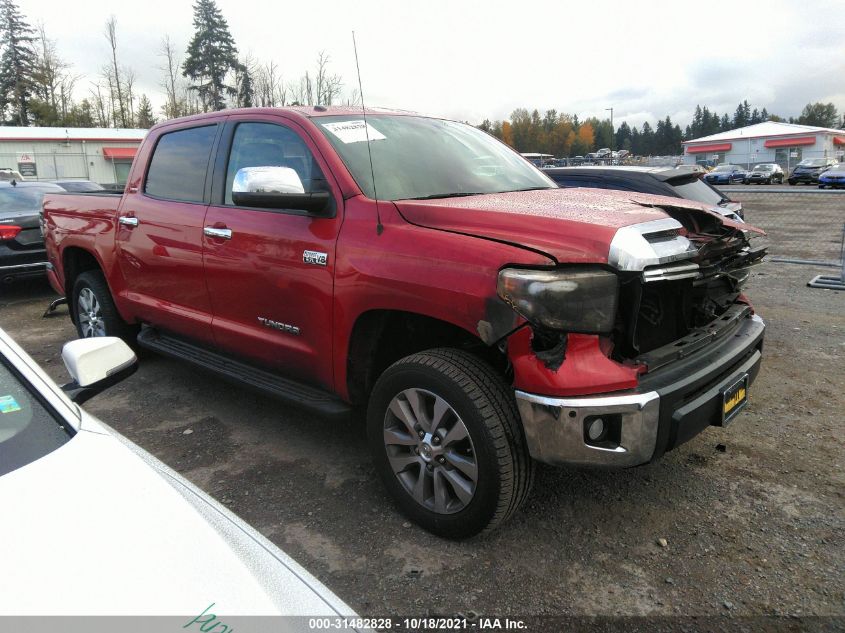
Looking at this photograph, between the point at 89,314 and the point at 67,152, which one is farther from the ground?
the point at 67,152

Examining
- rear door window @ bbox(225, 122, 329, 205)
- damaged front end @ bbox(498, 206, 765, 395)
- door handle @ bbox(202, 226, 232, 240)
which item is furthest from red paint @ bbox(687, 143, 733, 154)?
Result: door handle @ bbox(202, 226, 232, 240)

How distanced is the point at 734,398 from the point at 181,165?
360 cm

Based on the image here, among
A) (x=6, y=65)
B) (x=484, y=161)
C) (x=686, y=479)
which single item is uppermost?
(x=6, y=65)

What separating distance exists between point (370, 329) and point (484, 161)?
1373 millimetres

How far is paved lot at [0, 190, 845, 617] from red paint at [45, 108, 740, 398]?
1.86ft

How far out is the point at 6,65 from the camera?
5203 centimetres

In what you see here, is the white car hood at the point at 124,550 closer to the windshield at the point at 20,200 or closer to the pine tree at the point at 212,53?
the windshield at the point at 20,200

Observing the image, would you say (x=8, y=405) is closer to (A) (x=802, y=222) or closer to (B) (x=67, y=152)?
(A) (x=802, y=222)

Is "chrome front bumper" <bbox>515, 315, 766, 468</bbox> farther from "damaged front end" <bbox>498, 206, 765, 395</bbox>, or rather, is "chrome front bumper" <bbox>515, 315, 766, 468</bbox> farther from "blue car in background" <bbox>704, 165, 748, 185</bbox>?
"blue car in background" <bbox>704, 165, 748, 185</bbox>

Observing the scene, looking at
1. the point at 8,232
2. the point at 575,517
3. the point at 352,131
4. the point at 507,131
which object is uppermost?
the point at 507,131

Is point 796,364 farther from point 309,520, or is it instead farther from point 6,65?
point 6,65

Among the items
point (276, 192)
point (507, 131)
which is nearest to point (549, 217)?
point (276, 192)

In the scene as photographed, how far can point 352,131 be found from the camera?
132 inches

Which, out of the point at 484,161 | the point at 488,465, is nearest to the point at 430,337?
the point at 488,465
